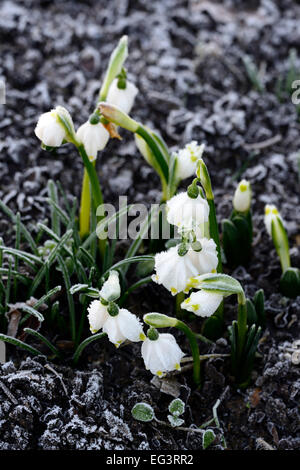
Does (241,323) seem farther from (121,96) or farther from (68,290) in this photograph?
(121,96)

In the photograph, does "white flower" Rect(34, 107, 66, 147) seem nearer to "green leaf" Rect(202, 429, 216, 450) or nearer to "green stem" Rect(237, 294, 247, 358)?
"green stem" Rect(237, 294, 247, 358)

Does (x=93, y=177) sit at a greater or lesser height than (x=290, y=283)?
greater

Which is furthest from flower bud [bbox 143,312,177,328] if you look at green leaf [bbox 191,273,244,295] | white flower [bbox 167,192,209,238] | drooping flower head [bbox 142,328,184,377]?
white flower [bbox 167,192,209,238]

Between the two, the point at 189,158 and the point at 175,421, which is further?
the point at 189,158

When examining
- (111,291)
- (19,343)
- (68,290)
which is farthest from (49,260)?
(111,291)

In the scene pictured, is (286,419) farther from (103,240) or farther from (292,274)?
(103,240)

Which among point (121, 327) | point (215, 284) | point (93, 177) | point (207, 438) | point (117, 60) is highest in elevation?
point (117, 60)
